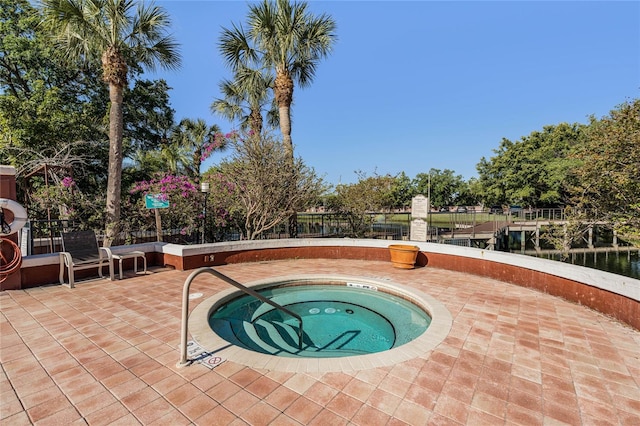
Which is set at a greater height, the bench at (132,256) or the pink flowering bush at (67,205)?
the pink flowering bush at (67,205)

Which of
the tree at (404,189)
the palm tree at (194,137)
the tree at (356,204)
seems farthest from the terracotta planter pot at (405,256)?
the tree at (404,189)

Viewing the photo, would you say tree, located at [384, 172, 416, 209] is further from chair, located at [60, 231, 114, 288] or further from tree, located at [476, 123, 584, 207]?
chair, located at [60, 231, 114, 288]

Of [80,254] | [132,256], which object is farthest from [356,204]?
[80,254]

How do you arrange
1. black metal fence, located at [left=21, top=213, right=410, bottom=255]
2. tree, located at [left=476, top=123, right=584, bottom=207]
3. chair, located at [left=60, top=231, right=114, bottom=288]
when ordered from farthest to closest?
tree, located at [left=476, top=123, right=584, bottom=207] → black metal fence, located at [left=21, top=213, right=410, bottom=255] → chair, located at [left=60, top=231, right=114, bottom=288]

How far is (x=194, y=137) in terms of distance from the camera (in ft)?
61.8

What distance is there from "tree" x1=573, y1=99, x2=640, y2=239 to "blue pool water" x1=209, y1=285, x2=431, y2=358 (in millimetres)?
10019

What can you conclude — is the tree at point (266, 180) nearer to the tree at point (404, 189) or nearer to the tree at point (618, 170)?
the tree at point (618, 170)

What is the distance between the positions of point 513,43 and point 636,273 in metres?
21.8

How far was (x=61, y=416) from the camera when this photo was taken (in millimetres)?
2162

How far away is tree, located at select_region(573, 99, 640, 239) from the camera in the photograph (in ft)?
30.7

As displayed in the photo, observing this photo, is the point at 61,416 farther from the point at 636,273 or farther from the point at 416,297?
the point at 636,273

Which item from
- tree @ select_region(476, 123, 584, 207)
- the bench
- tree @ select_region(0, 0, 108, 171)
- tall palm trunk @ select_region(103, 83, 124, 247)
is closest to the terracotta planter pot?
the bench

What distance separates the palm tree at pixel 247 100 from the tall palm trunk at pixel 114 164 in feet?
13.7

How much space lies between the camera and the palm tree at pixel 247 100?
11016mm
